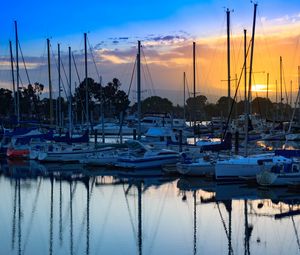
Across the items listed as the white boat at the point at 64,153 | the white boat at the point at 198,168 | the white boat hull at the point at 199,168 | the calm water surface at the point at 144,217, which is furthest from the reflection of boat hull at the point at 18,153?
the white boat hull at the point at 199,168

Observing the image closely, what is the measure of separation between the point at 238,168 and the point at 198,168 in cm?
310

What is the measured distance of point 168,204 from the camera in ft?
75.9

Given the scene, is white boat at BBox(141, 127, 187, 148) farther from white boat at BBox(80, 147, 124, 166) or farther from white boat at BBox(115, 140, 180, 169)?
white boat at BBox(115, 140, 180, 169)

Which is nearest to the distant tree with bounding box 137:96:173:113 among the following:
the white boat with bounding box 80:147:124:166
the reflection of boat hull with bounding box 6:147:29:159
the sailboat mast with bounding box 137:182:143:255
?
the reflection of boat hull with bounding box 6:147:29:159

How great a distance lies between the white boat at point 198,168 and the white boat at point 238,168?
1916 mm

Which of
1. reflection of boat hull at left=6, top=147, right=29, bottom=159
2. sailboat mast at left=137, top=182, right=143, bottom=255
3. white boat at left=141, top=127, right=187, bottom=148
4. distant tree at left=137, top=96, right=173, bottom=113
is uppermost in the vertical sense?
distant tree at left=137, top=96, right=173, bottom=113

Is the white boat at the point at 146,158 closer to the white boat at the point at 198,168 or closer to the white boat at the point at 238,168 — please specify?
the white boat at the point at 198,168

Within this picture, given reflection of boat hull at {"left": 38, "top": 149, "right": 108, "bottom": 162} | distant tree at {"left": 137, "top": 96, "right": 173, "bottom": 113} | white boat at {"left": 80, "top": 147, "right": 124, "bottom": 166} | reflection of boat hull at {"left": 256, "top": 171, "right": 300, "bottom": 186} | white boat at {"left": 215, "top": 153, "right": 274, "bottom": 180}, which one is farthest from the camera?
distant tree at {"left": 137, "top": 96, "right": 173, "bottom": 113}

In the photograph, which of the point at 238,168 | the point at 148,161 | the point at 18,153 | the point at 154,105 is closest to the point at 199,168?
the point at 238,168

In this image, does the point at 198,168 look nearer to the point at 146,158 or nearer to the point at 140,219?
the point at 146,158

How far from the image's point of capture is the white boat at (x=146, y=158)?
35188 millimetres

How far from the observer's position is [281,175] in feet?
84.8

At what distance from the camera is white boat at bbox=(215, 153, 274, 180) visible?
28.1 metres

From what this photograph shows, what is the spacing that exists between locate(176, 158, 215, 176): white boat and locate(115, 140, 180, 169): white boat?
421cm
